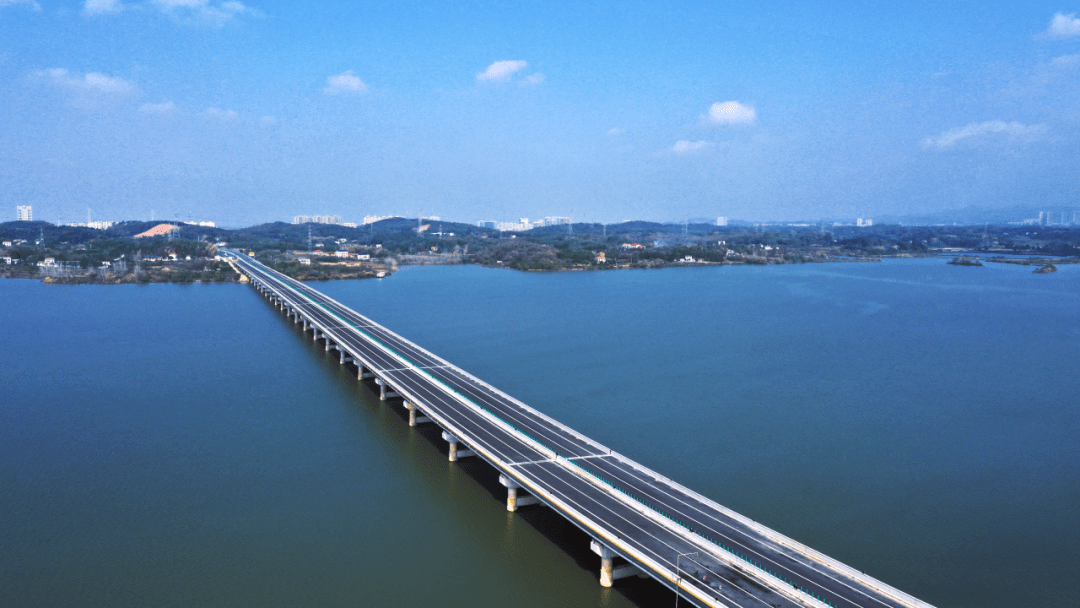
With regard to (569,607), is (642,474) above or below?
above

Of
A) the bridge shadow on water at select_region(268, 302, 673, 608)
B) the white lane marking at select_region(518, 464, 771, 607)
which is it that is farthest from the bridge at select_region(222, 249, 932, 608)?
the bridge shadow on water at select_region(268, 302, 673, 608)

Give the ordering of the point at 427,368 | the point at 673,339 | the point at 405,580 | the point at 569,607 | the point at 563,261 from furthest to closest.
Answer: the point at 563,261
the point at 673,339
the point at 427,368
the point at 405,580
the point at 569,607

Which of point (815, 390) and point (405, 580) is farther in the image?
point (815, 390)

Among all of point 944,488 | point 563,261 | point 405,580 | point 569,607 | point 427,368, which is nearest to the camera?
point 569,607

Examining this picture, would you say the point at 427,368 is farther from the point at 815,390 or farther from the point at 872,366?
the point at 872,366

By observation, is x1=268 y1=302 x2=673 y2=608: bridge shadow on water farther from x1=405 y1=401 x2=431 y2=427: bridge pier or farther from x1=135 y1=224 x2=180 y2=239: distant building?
x1=135 y1=224 x2=180 y2=239: distant building

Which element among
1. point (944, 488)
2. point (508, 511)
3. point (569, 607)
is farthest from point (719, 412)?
point (569, 607)

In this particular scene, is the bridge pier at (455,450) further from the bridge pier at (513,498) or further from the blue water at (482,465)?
the bridge pier at (513,498)
